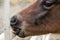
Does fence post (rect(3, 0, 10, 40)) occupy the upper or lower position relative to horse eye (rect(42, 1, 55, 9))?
lower

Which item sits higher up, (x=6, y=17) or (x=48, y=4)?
(x=48, y=4)

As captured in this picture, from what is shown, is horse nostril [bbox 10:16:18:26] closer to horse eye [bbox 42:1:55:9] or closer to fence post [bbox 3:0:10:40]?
fence post [bbox 3:0:10:40]

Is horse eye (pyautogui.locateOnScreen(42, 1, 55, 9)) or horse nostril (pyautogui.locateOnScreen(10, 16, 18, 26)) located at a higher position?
horse eye (pyautogui.locateOnScreen(42, 1, 55, 9))

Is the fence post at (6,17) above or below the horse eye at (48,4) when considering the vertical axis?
below

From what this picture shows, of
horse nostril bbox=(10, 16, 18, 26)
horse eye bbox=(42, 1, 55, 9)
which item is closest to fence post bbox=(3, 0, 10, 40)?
horse nostril bbox=(10, 16, 18, 26)

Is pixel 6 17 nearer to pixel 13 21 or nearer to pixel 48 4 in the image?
pixel 13 21

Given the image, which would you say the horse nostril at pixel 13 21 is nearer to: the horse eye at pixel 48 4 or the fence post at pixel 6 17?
the fence post at pixel 6 17

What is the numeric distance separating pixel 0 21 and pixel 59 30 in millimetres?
494

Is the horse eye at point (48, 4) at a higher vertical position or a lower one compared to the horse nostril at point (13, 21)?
higher

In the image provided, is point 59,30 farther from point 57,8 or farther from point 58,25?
point 57,8

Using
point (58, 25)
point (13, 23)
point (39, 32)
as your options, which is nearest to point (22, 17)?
point (13, 23)

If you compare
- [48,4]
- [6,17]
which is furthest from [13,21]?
[48,4]

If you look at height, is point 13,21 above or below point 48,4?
below

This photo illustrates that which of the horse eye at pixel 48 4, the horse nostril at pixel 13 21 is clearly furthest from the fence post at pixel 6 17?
the horse eye at pixel 48 4
